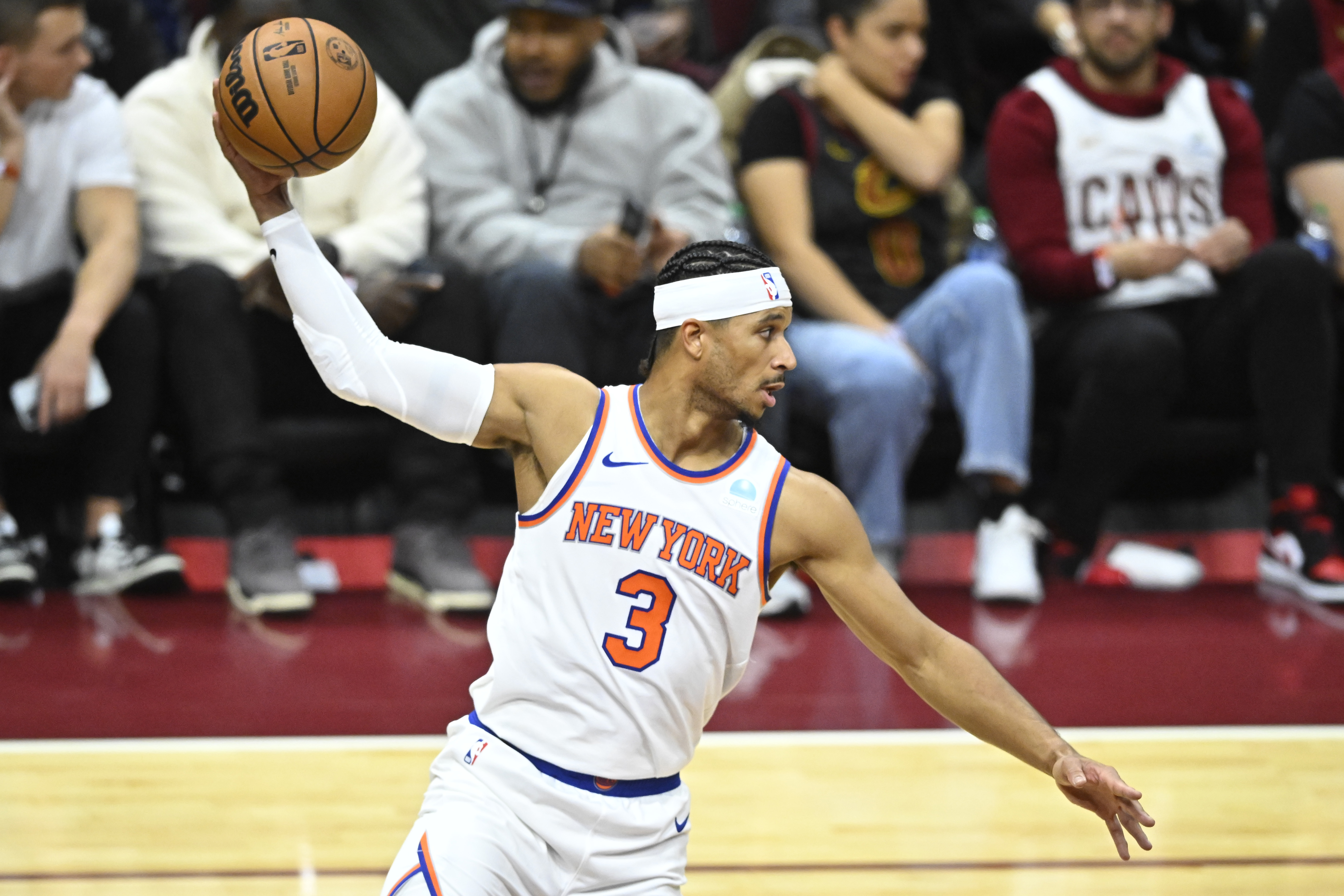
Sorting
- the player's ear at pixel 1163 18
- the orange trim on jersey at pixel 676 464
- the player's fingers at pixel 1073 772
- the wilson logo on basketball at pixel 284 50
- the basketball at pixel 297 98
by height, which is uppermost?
the wilson logo on basketball at pixel 284 50

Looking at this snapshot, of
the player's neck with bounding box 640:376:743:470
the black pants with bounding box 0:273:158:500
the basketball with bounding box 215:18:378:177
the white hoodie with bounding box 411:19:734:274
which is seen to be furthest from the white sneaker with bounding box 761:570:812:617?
the basketball with bounding box 215:18:378:177

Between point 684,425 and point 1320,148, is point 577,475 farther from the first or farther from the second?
point 1320,148

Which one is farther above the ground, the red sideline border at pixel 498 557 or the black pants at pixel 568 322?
the black pants at pixel 568 322

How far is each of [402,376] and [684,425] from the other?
49 centimetres

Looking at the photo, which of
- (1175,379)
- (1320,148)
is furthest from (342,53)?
(1320,148)

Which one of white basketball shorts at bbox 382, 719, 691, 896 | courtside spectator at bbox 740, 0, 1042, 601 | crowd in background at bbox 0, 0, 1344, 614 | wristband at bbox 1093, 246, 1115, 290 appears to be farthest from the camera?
wristband at bbox 1093, 246, 1115, 290

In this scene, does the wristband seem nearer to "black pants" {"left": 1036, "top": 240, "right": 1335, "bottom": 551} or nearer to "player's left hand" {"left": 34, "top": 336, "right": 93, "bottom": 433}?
"black pants" {"left": 1036, "top": 240, "right": 1335, "bottom": 551}

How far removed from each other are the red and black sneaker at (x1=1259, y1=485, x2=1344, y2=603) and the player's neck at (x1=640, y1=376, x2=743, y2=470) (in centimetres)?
338

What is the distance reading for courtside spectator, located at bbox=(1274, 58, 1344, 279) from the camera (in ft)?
19.3

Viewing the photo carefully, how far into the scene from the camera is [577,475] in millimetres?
2693

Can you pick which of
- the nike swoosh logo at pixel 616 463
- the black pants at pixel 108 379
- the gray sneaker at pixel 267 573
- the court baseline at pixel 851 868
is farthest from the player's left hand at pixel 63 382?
the nike swoosh logo at pixel 616 463

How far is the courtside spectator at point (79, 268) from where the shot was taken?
202 inches

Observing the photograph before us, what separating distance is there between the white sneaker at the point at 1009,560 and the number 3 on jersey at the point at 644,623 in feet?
9.37

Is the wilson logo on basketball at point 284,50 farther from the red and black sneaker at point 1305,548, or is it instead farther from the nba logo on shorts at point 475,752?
the red and black sneaker at point 1305,548
